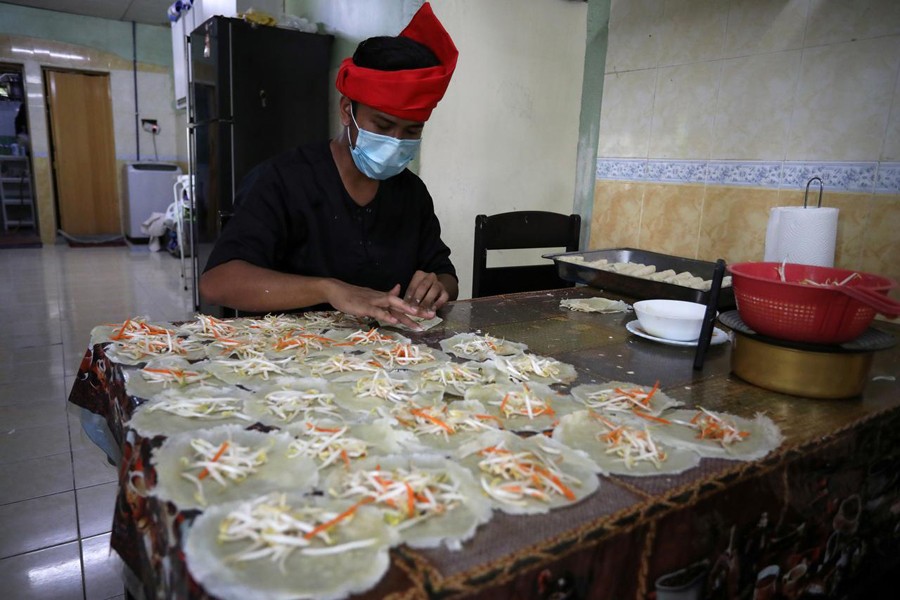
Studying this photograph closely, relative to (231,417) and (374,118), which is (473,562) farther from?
(374,118)

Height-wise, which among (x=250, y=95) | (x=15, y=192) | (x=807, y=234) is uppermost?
(x=250, y=95)

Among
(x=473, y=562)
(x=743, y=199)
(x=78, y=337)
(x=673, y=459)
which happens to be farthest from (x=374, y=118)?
(x=78, y=337)

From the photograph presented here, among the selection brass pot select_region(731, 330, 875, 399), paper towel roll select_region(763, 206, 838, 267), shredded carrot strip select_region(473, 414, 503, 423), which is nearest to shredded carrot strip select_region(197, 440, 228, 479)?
shredded carrot strip select_region(473, 414, 503, 423)

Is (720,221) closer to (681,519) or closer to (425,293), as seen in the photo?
(425,293)

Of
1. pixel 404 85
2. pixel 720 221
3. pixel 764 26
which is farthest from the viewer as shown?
pixel 720 221

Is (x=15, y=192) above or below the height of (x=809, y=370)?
below

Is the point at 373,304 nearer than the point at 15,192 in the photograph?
Yes

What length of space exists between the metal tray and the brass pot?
1.71 feet

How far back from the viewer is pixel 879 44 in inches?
77.3

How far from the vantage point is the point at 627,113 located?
2848 millimetres

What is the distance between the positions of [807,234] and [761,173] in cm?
45

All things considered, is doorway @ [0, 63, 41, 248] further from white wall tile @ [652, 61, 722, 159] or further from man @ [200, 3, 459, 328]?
white wall tile @ [652, 61, 722, 159]

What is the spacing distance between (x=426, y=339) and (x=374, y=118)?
0.68 m

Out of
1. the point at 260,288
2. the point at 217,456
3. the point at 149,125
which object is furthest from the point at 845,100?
the point at 149,125
